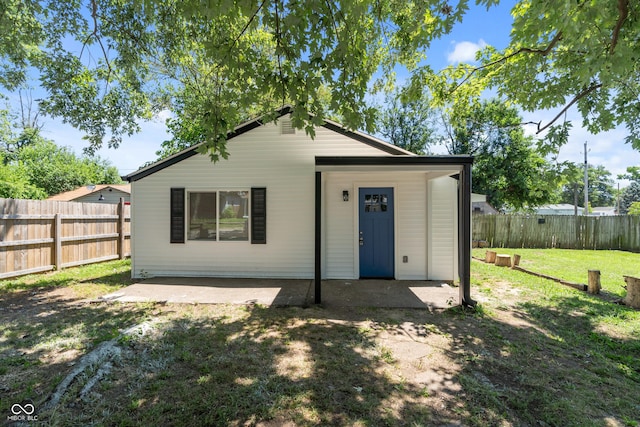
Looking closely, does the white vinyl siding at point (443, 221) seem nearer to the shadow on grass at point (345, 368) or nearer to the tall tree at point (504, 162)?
the shadow on grass at point (345, 368)

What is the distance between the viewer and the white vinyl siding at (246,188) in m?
7.52

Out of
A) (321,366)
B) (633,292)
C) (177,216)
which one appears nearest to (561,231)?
(633,292)

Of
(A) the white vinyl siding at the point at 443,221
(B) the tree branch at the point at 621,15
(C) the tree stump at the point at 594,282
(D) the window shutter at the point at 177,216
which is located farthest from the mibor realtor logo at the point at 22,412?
(C) the tree stump at the point at 594,282

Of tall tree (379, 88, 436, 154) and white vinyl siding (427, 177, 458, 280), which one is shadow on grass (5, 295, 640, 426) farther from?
tall tree (379, 88, 436, 154)

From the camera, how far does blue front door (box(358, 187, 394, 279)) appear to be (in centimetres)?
741

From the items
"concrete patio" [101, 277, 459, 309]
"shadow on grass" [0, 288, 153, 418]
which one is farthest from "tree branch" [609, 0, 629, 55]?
"shadow on grass" [0, 288, 153, 418]

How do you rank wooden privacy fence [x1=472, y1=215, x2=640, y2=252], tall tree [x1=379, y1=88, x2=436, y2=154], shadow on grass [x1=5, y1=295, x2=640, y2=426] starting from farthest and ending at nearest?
tall tree [x1=379, y1=88, x2=436, y2=154], wooden privacy fence [x1=472, y1=215, x2=640, y2=252], shadow on grass [x1=5, y1=295, x2=640, y2=426]

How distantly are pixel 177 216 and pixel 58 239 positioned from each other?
346cm

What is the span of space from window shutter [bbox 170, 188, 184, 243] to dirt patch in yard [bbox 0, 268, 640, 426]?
2.45 meters

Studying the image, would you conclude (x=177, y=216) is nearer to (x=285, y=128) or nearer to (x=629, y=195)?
(x=285, y=128)

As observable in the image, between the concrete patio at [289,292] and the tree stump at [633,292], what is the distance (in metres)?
2.96

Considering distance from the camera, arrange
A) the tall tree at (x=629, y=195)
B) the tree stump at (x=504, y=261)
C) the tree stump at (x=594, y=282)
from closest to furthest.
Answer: the tree stump at (x=594, y=282), the tree stump at (x=504, y=261), the tall tree at (x=629, y=195)

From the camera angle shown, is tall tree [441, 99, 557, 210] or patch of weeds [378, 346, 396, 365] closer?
patch of weeds [378, 346, 396, 365]

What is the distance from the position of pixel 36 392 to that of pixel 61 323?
7.21ft
